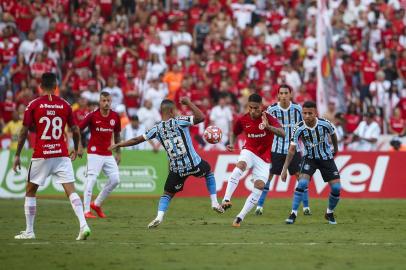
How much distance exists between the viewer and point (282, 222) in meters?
17.9

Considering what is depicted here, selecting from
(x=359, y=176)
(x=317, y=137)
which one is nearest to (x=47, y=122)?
(x=317, y=137)

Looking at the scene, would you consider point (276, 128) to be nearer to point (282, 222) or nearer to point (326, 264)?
point (282, 222)

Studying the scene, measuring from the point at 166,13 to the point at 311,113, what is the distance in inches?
723

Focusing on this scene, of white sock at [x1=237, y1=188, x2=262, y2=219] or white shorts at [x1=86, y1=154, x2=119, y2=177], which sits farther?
white shorts at [x1=86, y1=154, x2=119, y2=177]

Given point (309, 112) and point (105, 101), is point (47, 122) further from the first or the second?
point (105, 101)

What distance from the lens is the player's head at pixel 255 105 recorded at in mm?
16969

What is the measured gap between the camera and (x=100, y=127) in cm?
1955

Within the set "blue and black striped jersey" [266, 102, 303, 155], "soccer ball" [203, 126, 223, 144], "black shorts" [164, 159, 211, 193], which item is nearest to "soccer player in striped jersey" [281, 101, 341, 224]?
"soccer ball" [203, 126, 223, 144]

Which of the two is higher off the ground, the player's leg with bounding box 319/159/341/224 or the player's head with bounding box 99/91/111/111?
the player's head with bounding box 99/91/111/111

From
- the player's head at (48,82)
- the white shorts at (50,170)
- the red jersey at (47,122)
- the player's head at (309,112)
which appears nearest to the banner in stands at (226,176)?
the player's head at (309,112)

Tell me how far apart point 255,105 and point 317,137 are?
49.2 inches

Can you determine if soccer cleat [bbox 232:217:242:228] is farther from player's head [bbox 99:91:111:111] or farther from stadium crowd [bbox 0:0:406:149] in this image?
stadium crowd [bbox 0:0:406:149]

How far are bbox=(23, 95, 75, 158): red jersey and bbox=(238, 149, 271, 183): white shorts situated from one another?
428cm

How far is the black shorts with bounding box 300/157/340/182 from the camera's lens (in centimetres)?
1719
